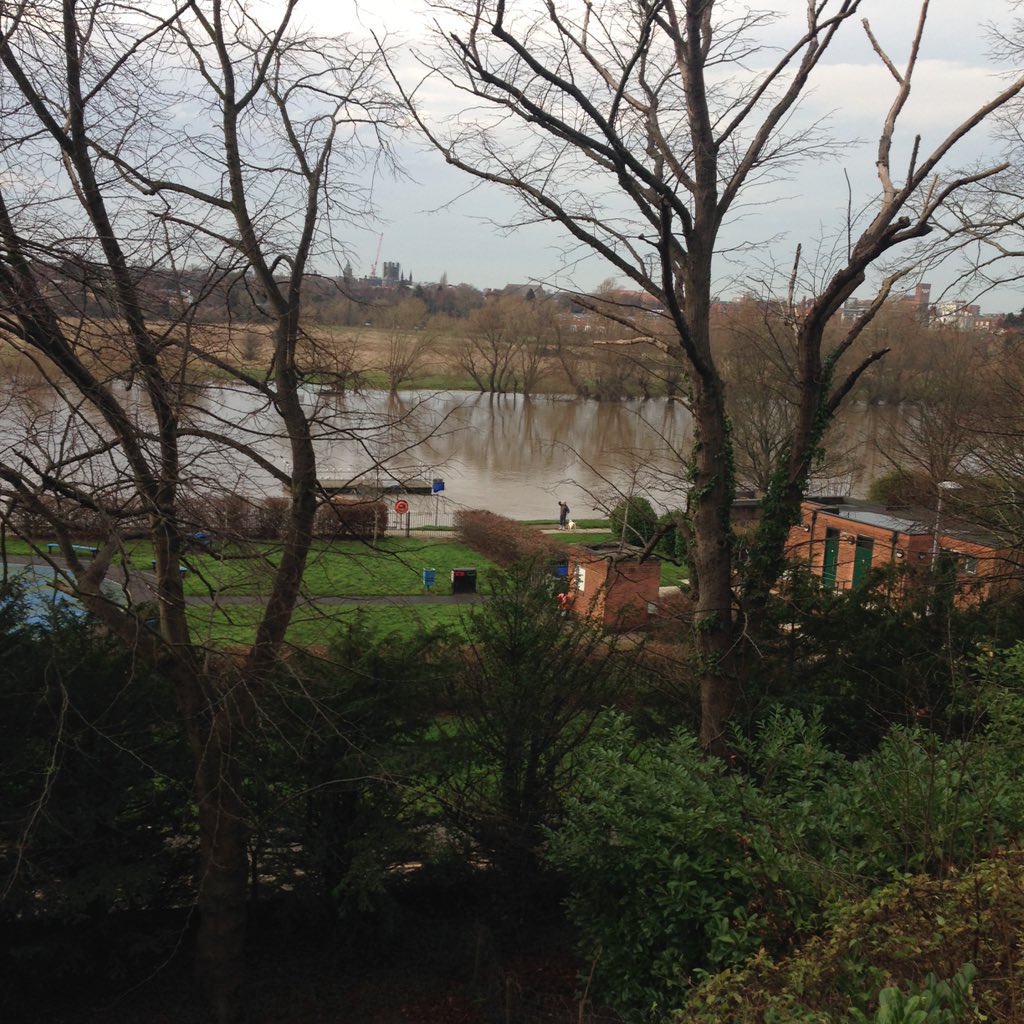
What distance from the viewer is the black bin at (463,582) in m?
19.4

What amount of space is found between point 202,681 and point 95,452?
156 centimetres

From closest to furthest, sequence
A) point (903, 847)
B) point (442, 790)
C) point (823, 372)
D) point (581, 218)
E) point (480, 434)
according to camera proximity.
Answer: point (903, 847), point (442, 790), point (581, 218), point (823, 372), point (480, 434)

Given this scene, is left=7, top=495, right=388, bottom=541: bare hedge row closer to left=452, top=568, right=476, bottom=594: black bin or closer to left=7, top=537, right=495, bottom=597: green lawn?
left=7, top=537, right=495, bottom=597: green lawn

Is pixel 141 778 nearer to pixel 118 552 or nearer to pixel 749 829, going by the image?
pixel 118 552

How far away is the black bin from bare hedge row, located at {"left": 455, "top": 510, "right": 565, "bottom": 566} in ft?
10.0

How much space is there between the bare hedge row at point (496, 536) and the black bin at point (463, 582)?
3.06 meters

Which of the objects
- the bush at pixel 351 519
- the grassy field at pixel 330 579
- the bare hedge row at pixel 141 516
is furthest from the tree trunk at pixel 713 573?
the bare hedge row at pixel 141 516

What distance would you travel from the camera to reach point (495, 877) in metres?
7.41

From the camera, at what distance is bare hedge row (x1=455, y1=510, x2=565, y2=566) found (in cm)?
2312

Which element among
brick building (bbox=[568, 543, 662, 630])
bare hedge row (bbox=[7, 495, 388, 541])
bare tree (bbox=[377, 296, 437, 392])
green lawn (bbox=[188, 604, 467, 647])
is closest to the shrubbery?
green lawn (bbox=[188, 604, 467, 647])

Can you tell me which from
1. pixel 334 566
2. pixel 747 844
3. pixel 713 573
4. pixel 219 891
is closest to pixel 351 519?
pixel 713 573

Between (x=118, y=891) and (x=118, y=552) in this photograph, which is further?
(x=118, y=891)

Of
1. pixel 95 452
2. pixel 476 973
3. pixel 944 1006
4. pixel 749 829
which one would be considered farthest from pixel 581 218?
pixel 944 1006

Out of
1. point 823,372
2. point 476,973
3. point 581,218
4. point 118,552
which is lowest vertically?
point 476,973
